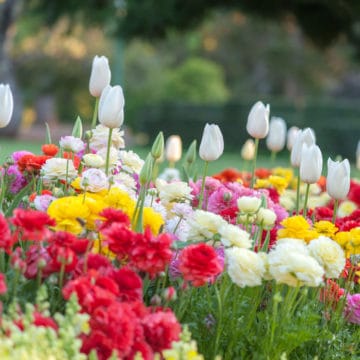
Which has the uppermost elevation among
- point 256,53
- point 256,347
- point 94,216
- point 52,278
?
point 256,53

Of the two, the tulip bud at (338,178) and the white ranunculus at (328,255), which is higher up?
the tulip bud at (338,178)

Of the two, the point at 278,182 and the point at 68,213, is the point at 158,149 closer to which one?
the point at 68,213

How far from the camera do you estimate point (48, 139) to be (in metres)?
3.58

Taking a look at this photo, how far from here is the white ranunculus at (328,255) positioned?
240 centimetres

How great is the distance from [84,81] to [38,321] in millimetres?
26464

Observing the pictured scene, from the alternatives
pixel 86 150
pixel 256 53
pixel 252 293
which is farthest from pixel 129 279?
pixel 256 53

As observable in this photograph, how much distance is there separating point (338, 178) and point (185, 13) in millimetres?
16317

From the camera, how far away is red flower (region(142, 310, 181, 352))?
6.62 ft

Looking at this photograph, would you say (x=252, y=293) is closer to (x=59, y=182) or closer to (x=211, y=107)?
(x=59, y=182)

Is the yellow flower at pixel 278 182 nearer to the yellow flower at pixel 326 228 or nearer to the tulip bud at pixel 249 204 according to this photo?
the yellow flower at pixel 326 228

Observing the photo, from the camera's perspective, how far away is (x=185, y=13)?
737 inches

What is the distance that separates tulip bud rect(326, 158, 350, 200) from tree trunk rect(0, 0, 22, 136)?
1833 centimetres

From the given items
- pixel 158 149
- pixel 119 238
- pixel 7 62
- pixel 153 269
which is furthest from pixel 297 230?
pixel 7 62

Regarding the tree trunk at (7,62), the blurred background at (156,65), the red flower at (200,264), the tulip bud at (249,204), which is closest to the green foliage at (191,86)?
the blurred background at (156,65)
